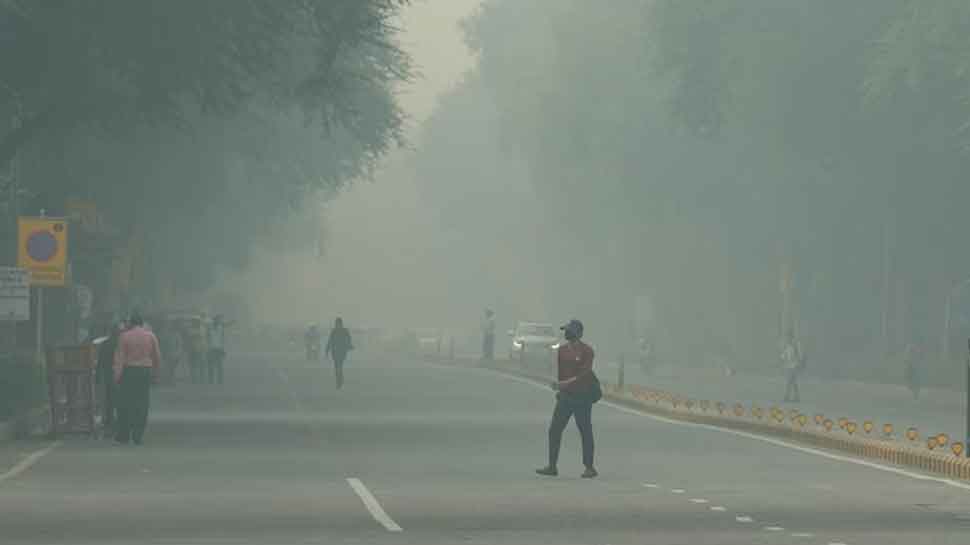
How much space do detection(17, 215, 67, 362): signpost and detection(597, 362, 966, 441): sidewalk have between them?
14.0 meters

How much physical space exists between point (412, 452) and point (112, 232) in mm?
35710

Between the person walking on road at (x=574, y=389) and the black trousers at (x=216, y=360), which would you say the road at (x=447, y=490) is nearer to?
the person walking on road at (x=574, y=389)

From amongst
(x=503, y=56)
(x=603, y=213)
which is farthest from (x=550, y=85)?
(x=503, y=56)

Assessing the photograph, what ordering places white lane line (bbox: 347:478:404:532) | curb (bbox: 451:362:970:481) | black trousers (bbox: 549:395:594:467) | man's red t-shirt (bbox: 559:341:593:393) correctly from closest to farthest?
white lane line (bbox: 347:478:404:532) < black trousers (bbox: 549:395:594:467) < man's red t-shirt (bbox: 559:341:593:393) < curb (bbox: 451:362:970:481)

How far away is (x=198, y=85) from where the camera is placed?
4075 centimetres

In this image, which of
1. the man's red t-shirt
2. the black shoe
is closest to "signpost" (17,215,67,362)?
the man's red t-shirt

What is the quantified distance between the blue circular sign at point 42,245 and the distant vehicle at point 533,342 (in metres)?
Result: 41.9

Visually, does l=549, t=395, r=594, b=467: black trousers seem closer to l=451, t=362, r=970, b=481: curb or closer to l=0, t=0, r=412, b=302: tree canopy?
l=451, t=362, r=970, b=481: curb

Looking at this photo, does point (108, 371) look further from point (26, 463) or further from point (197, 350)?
point (197, 350)

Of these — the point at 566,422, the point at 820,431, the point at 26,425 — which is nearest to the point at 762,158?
the point at 820,431

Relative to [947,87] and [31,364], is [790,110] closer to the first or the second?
[947,87]

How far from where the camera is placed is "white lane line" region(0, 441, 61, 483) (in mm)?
29609

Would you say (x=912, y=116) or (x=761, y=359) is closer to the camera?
(x=912, y=116)

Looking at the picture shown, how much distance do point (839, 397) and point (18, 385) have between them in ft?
88.8
